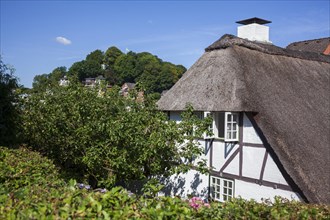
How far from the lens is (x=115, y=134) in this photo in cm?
767

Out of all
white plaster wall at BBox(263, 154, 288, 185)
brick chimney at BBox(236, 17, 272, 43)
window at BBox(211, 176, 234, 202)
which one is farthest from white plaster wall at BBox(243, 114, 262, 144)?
brick chimney at BBox(236, 17, 272, 43)

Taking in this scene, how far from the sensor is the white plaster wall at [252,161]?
9242mm

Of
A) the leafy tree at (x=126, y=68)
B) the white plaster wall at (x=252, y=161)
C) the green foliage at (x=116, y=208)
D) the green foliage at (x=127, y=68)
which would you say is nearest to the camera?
the green foliage at (x=116, y=208)

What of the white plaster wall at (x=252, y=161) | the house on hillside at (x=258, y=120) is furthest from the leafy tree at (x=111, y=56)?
the white plaster wall at (x=252, y=161)

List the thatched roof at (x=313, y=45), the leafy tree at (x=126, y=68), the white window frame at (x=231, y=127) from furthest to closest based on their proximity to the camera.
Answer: the leafy tree at (x=126, y=68) < the thatched roof at (x=313, y=45) < the white window frame at (x=231, y=127)

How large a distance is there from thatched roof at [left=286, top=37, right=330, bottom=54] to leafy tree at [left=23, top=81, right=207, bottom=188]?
13.0 m

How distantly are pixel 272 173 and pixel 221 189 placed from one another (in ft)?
6.31

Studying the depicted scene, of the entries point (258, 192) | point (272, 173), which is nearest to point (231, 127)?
point (272, 173)

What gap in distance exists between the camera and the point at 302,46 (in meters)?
19.7

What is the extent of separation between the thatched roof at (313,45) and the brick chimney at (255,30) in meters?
5.20

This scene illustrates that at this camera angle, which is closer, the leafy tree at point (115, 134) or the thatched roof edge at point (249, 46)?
the leafy tree at point (115, 134)

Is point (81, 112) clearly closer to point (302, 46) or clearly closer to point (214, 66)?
point (214, 66)

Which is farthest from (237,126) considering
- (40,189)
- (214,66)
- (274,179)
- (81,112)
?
(40,189)

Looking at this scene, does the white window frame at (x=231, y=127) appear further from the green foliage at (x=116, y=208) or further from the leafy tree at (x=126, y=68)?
the leafy tree at (x=126, y=68)
